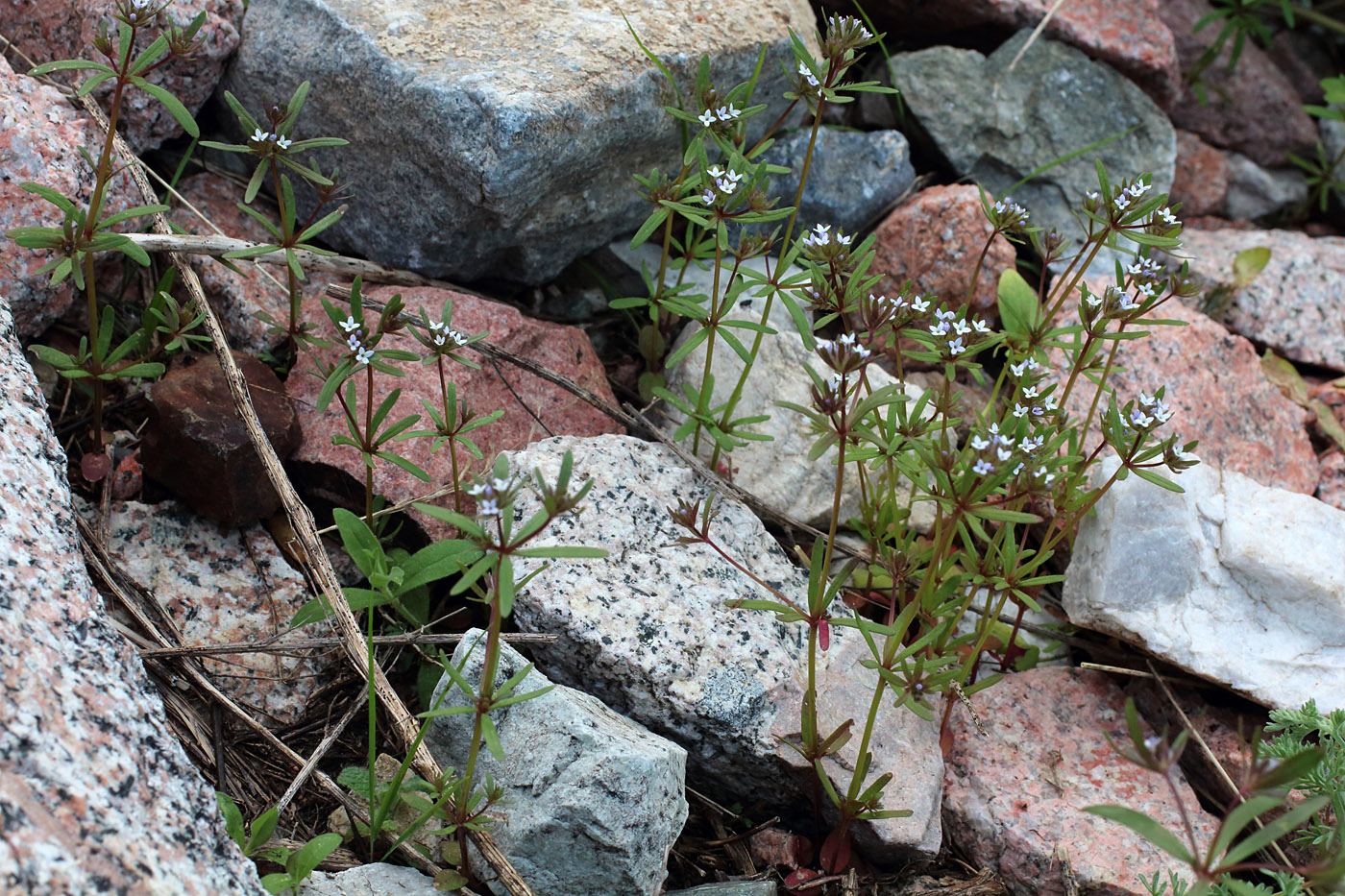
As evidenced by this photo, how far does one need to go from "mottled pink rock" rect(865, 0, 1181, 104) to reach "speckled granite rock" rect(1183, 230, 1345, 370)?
1.11 meters

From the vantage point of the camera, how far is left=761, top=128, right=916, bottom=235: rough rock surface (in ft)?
15.6

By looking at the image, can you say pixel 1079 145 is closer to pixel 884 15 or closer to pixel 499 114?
pixel 884 15

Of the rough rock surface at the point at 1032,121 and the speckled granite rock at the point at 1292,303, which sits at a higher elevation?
the rough rock surface at the point at 1032,121

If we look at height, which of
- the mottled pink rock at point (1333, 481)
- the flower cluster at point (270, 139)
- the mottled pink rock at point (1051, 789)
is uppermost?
the flower cluster at point (270, 139)

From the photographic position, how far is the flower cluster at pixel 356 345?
120 inches

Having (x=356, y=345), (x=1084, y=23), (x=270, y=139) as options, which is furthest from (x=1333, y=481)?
(x=270, y=139)

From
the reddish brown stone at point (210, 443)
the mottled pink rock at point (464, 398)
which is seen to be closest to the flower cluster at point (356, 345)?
the mottled pink rock at point (464, 398)

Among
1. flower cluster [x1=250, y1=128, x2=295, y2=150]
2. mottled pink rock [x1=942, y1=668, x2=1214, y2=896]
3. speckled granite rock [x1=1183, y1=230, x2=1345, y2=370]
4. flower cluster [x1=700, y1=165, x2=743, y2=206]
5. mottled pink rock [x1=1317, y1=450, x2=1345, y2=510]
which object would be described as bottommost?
mottled pink rock [x1=942, y1=668, x2=1214, y2=896]

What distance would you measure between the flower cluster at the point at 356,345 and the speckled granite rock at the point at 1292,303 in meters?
4.01

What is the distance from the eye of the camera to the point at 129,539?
338 centimetres

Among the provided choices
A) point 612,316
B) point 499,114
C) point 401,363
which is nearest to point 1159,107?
point 612,316

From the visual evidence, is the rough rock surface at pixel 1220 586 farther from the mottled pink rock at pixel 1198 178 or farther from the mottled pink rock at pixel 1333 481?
the mottled pink rock at pixel 1198 178

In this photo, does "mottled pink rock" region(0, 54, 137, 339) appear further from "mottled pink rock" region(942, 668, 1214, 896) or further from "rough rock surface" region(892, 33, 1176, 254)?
"rough rock surface" region(892, 33, 1176, 254)

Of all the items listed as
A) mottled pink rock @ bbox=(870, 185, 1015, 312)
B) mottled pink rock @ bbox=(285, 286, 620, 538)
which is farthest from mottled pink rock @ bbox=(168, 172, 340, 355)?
mottled pink rock @ bbox=(870, 185, 1015, 312)
